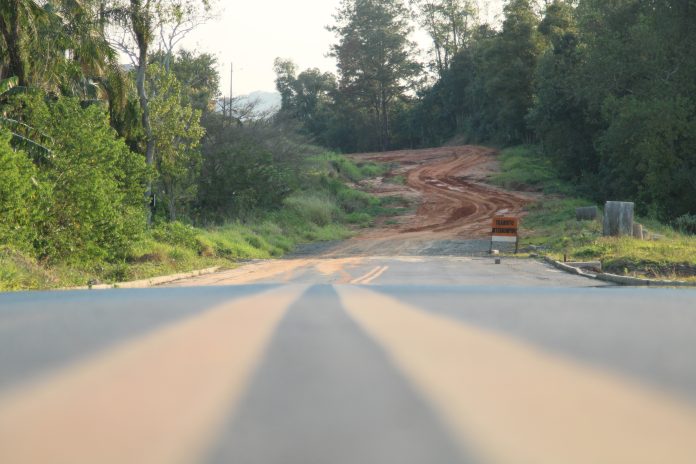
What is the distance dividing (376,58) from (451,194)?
40423 millimetres

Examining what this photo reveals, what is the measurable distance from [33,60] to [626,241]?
20.7 m

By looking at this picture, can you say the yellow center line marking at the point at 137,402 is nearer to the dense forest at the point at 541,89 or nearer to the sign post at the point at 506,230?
the sign post at the point at 506,230

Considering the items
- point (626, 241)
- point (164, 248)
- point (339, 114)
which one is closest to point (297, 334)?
point (164, 248)

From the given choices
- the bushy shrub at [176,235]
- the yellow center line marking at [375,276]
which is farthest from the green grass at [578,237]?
the bushy shrub at [176,235]

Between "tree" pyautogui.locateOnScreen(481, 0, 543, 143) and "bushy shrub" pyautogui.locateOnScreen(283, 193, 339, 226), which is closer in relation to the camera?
"bushy shrub" pyautogui.locateOnScreen(283, 193, 339, 226)

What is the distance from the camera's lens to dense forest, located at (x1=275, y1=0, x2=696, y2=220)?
126 ft

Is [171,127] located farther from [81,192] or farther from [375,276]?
[375,276]

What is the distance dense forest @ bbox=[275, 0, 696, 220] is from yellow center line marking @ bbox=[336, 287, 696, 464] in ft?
127

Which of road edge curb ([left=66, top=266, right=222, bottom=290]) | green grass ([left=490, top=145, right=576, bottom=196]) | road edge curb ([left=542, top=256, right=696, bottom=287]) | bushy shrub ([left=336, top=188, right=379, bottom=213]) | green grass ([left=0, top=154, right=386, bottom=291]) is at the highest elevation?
green grass ([left=490, top=145, right=576, bottom=196])

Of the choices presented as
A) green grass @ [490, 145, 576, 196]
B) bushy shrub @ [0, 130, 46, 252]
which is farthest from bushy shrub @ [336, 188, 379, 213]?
bushy shrub @ [0, 130, 46, 252]

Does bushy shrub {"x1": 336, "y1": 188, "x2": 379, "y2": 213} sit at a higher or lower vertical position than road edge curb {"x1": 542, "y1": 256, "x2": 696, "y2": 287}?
higher

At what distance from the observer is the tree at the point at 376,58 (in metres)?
88.7

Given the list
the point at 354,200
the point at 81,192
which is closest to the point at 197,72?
the point at 354,200

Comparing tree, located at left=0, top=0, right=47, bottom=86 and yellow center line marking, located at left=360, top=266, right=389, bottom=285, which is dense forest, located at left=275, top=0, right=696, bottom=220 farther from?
tree, located at left=0, top=0, right=47, bottom=86
